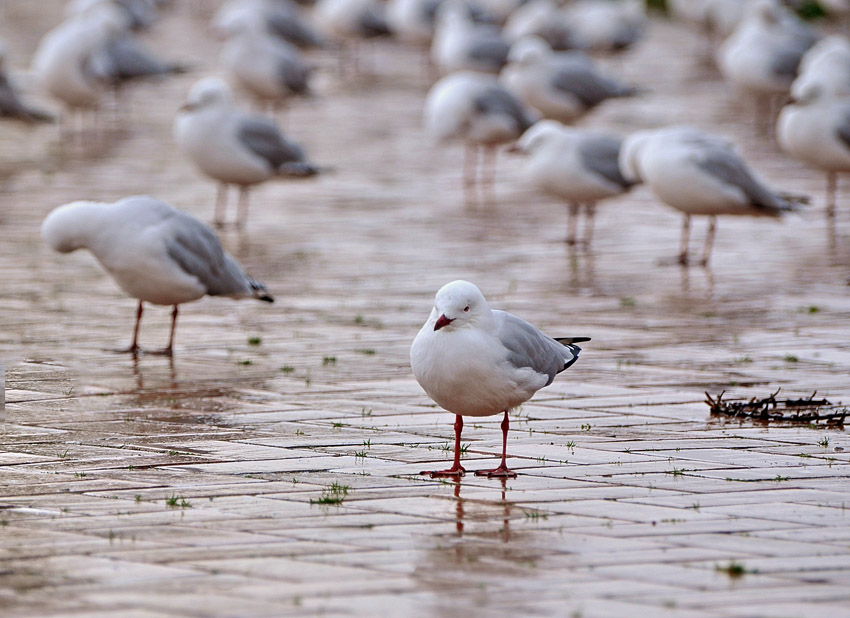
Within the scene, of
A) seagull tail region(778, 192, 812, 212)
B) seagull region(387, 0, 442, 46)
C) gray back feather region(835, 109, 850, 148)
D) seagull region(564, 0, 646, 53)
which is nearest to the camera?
seagull tail region(778, 192, 812, 212)

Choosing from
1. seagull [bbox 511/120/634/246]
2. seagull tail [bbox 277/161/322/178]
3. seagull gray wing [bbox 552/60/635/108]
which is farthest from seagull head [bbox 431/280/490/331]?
seagull gray wing [bbox 552/60/635/108]

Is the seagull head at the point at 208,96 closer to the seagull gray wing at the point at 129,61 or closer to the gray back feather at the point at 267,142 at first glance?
the gray back feather at the point at 267,142

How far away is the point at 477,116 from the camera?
16844 mm

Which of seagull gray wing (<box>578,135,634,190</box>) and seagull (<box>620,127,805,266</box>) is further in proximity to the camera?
seagull gray wing (<box>578,135,634,190</box>)

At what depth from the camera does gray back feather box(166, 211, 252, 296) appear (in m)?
8.70

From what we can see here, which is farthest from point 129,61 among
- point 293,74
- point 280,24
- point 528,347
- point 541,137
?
point 528,347

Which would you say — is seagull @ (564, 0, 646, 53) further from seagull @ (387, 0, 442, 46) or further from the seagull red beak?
the seagull red beak

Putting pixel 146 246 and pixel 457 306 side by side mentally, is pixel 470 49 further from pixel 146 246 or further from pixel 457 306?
pixel 457 306

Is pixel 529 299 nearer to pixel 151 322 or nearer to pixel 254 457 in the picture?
pixel 151 322

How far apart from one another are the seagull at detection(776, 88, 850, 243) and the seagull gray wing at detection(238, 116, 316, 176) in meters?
4.56

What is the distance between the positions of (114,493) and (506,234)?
320 inches

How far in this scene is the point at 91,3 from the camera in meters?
28.4

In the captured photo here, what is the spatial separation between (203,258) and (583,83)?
35.2ft

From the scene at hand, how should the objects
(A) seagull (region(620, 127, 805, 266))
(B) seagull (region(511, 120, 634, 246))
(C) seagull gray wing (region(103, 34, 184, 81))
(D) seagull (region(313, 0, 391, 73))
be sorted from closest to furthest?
(A) seagull (region(620, 127, 805, 266)), (B) seagull (region(511, 120, 634, 246)), (C) seagull gray wing (region(103, 34, 184, 81)), (D) seagull (region(313, 0, 391, 73))
